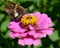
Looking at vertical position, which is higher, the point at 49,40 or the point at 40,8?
the point at 40,8

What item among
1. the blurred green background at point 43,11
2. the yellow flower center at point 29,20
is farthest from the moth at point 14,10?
the blurred green background at point 43,11

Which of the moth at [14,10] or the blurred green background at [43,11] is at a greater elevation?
the moth at [14,10]

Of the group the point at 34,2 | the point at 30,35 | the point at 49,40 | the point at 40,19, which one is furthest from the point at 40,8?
the point at 30,35

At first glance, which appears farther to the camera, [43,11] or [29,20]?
[43,11]

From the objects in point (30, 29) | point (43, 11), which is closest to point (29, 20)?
point (30, 29)

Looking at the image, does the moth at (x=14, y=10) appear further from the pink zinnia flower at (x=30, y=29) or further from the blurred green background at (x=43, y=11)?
the blurred green background at (x=43, y=11)

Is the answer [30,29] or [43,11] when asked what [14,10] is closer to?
[30,29]

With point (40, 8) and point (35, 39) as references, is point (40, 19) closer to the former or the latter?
point (35, 39)

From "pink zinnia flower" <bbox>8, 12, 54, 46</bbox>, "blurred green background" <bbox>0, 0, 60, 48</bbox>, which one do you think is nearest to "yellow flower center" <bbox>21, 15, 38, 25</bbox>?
"pink zinnia flower" <bbox>8, 12, 54, 46</bbox>
